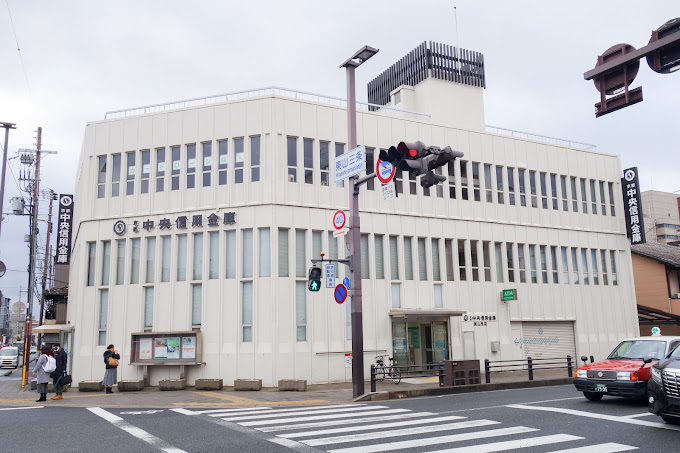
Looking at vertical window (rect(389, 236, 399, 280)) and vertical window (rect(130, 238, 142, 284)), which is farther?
vertical window (rect(389, 236, 399, 280))

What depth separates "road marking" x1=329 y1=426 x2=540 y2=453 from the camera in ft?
28.9

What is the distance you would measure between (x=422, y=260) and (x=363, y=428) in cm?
1593

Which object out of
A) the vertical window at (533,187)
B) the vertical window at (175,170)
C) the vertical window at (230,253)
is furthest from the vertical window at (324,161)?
the vertical window at (533,187)

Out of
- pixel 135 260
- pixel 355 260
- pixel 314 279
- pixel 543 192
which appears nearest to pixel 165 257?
pixel 135 260

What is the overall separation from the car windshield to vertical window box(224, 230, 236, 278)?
46.2ft

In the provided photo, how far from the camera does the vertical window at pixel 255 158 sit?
2352 centimetres

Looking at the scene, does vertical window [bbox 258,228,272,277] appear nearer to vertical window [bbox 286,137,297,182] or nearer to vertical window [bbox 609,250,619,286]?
vertical window [bbox 286,137,297,182]

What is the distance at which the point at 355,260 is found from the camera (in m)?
16.8

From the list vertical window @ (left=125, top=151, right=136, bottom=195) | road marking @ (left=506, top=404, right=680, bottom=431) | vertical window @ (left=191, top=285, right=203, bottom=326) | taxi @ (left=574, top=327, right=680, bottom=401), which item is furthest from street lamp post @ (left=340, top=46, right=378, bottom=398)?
vertical window @ (left=125, top=151, right=136, bottom=195)

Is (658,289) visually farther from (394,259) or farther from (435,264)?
(394,259)

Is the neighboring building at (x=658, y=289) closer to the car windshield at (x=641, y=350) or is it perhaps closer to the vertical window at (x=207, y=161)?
the car windshield at (x=641, y=350)

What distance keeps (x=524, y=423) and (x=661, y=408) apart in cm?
239

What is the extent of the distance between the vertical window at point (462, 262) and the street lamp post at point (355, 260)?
11.3 m

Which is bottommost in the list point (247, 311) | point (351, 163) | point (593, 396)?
point (593, 396)
